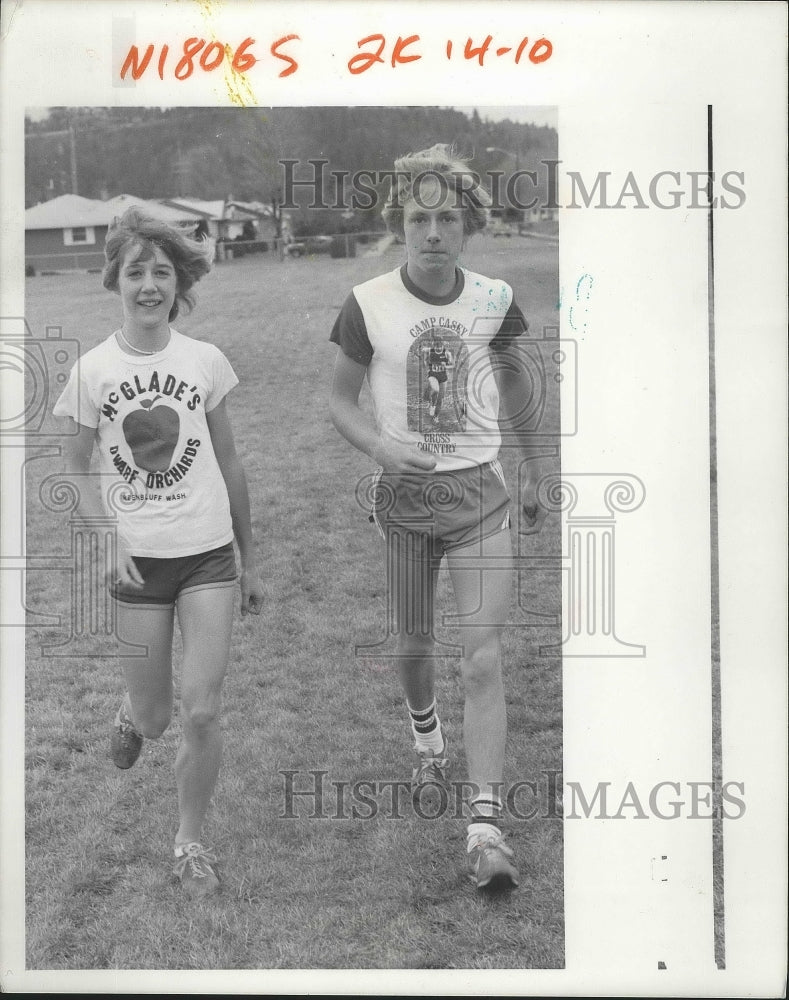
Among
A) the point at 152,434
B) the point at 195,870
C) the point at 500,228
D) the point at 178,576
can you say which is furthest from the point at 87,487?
the point at 500,228

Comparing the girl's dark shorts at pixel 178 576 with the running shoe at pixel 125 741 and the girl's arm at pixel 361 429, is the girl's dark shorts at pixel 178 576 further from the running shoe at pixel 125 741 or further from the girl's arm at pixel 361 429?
the girl's arm at pixel 361 429

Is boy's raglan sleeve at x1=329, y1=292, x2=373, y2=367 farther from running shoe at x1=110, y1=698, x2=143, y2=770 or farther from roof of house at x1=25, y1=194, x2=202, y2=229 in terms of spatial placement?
running shoe at x1=110, y1=698, x2=143, y2=770

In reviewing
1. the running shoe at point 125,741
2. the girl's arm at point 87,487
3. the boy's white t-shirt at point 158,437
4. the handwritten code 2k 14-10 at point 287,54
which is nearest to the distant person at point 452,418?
the handwritten code 2k 14-10 at point 287,54

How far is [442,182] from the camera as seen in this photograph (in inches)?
145

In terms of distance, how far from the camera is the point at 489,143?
12.0 ft

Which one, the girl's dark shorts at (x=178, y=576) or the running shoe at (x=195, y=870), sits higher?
the girl's dark shorts at (x=178, y=576)

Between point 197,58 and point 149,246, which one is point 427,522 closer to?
point 149,246

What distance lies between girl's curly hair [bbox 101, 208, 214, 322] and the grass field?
62mm

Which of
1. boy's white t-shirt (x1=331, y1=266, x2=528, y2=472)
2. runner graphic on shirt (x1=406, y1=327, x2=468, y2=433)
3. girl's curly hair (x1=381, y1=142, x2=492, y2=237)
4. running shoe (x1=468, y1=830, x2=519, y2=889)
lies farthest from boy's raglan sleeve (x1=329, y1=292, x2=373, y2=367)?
running shoe (x1=468, y1=830, x2=519, y2=889)

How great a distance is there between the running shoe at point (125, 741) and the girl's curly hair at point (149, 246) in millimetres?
1186

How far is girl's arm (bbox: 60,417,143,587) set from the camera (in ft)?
11.9

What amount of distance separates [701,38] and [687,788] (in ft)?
6.98

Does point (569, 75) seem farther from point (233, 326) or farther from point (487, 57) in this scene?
point (233, 326)

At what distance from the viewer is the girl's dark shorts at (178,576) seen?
3.64 m
